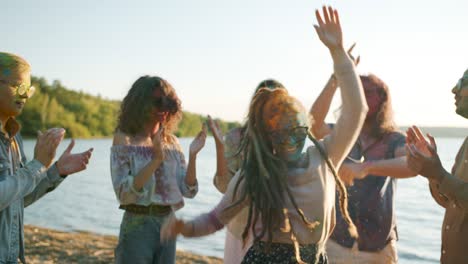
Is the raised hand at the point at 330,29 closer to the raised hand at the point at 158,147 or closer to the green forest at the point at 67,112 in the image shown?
the raised hand at the point at 158,147

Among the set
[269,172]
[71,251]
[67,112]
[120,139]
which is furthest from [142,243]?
[67,112]

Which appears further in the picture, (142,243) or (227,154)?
(142,243)

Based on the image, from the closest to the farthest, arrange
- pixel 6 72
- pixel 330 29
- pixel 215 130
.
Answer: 1. pixel 330 29
2. pixel 6 72
3. pixel 215 130

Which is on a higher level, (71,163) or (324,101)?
(324,101)

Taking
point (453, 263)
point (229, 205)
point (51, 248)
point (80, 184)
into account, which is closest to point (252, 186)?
point (229, 205)

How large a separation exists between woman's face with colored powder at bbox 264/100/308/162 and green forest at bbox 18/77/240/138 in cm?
6125

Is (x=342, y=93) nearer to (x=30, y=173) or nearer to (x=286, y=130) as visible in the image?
(x=286, y=130)

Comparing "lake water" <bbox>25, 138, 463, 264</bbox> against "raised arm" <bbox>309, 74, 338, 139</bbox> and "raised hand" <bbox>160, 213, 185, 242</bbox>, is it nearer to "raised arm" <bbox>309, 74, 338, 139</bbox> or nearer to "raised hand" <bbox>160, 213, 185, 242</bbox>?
"raised arm" <bbox>309, 74, 338, 139</bbox>

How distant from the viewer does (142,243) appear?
4.17 m

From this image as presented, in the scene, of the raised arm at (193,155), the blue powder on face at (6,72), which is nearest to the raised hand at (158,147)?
the raised arm at (193,155)

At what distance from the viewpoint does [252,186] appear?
2.89 meters

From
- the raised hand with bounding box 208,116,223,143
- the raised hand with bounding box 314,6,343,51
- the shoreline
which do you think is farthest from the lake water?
the raised hand with bounding box 314,6,343,51

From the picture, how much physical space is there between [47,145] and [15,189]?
1.13ft

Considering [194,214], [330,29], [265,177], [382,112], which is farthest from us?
[194,214]
